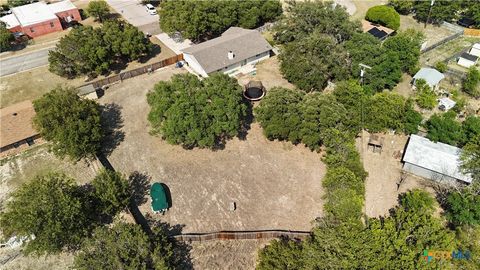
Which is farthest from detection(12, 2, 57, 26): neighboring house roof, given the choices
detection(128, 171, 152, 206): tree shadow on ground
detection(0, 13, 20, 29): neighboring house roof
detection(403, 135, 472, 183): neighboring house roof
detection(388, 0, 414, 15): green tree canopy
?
detection(388, 0, 414, 15): green tree canopy

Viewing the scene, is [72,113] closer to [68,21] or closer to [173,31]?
[173,31]

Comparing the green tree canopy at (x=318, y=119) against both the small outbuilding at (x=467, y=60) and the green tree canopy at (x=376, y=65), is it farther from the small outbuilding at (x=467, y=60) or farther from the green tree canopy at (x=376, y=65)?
the small outbuilding at (x=467, y=60)

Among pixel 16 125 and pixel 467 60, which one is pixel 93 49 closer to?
pixel 16 125

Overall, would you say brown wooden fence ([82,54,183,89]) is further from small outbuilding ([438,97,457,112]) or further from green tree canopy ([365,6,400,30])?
small outbuilding ([438,97,457,112])

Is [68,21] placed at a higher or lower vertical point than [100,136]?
higher

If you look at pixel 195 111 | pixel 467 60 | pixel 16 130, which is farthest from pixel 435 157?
pixel 16 130

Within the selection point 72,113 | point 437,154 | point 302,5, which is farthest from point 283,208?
point 302,5
